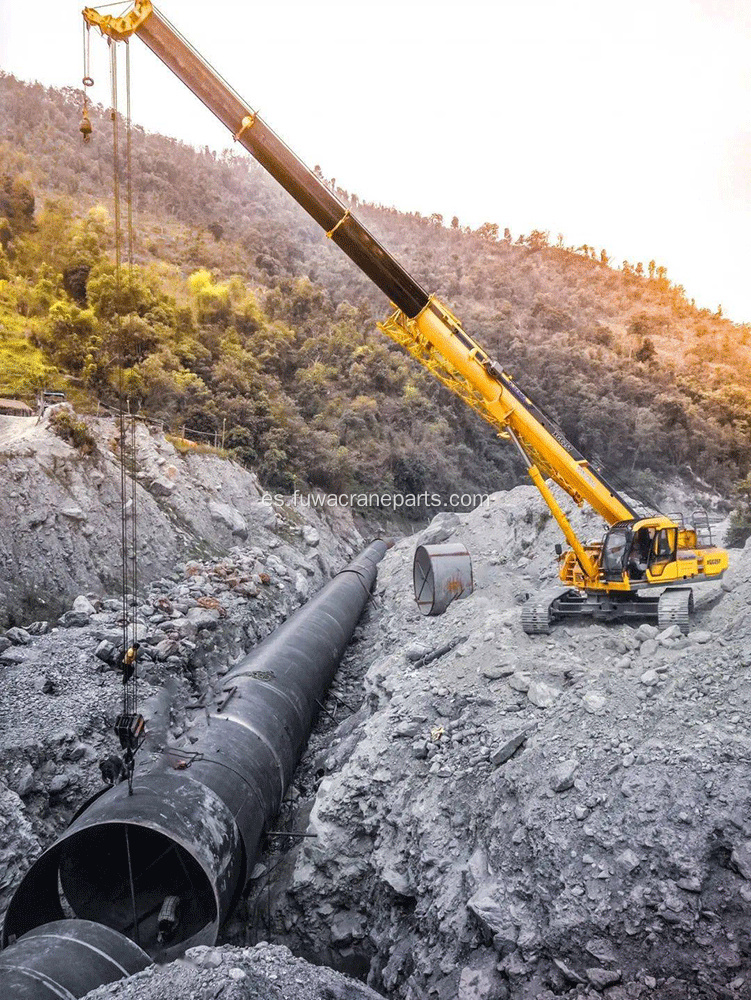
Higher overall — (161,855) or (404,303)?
Answer: (404,303)

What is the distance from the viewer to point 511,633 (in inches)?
409

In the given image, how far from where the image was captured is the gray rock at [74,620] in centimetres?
1203

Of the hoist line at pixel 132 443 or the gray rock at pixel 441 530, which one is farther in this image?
the gray rock at pixel 441 530

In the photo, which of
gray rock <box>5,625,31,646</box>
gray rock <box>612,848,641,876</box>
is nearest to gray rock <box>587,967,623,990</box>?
gray rock <box>612,848,641,876</box>

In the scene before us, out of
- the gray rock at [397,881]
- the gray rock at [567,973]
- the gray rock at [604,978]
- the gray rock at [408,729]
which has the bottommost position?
the gray rock at [397,881]

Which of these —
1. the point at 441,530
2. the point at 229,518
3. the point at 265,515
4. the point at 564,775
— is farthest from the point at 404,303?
the point at 265,515

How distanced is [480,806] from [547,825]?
3.22 ft

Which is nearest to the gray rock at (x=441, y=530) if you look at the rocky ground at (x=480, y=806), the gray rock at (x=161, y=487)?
the gray rock at (x=161, y=487)

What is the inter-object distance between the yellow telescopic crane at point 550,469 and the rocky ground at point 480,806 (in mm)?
488

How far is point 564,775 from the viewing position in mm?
6680

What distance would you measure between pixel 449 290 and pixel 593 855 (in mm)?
50418

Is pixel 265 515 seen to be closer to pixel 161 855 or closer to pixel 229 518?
pixel 229 518

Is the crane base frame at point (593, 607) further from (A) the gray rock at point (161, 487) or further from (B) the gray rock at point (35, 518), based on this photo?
(A) the gray rock at point (161, 487)

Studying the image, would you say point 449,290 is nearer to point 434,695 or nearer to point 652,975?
point 434,695
